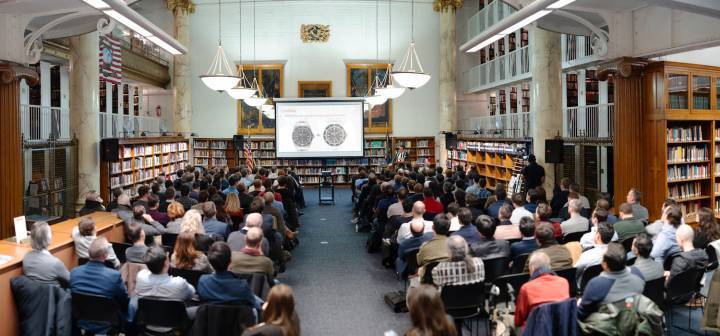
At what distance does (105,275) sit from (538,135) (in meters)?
10.0

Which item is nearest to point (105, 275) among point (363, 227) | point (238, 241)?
point (238, 241)

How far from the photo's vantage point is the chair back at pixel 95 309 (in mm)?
4387

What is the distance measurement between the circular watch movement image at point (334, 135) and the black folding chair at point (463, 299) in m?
14.2

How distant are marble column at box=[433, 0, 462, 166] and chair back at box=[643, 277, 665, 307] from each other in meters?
16.8

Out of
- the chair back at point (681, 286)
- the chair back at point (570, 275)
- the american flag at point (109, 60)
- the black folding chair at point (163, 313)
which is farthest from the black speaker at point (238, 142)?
the chair back at point (681, 286)

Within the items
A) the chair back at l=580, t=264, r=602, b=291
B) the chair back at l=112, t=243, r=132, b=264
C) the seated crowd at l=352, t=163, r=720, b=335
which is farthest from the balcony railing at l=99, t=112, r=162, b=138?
the chair back at l=580, t=264, r=602, b=291

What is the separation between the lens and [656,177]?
9094mm

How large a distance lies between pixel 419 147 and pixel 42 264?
18828 millimetres

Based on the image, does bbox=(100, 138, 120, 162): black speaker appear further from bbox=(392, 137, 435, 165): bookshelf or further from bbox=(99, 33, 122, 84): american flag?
bbox=(392, 137, 435, 165): bookshelf

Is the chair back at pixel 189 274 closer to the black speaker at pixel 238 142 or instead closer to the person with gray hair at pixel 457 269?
the person with gray hair at pixel 457 269

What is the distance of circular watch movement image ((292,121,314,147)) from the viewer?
1870 centimetres

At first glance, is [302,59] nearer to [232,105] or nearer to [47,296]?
[232,105]

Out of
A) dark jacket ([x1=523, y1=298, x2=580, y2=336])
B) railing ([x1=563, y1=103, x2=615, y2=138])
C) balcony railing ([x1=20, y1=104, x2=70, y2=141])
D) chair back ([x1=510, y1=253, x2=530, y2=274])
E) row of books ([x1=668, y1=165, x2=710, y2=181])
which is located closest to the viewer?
dark jacket ([x1=523, y1=298, x2=580, y2=336])

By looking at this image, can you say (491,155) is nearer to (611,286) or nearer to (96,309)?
(611,286)
